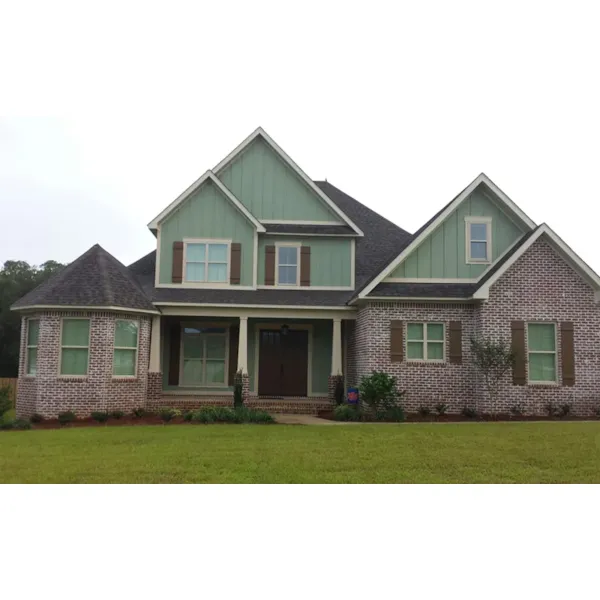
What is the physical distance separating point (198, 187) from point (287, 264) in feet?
12.8

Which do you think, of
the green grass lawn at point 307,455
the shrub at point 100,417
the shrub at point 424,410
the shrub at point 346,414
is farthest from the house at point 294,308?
the green grass lawn at point 307,455

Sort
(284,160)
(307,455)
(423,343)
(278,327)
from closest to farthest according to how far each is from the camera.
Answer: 1. (307,455)
2. (423,343)
3. (284,160)
4. (278,327)

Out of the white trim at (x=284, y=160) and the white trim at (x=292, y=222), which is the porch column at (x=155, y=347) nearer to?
the white trim at (x=292, y=222)

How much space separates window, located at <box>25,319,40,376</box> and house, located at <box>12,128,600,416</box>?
0.20 feet

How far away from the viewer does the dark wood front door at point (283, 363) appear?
21.0 metres

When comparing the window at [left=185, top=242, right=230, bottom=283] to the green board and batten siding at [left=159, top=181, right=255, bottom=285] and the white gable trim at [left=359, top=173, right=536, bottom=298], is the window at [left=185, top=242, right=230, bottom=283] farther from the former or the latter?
the white gable trim at [left=359, top=173, right=536, bottom=298]

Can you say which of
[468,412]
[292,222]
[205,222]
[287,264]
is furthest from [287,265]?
[468,412]

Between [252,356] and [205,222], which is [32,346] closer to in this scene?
[205,222]

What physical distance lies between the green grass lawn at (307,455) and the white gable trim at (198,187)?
8009 millimetres

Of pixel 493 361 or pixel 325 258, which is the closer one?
pixel 493 361

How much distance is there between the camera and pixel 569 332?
17.0 meters

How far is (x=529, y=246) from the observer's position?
1686 cm
